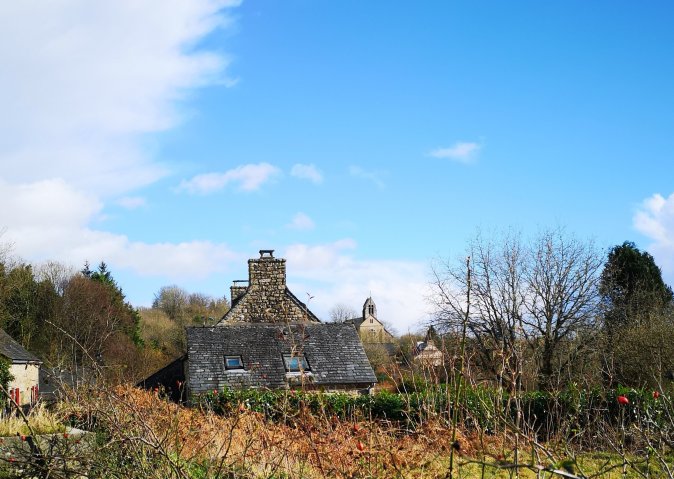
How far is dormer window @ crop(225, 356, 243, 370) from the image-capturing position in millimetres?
19831

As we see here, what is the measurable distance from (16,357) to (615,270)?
2697cm

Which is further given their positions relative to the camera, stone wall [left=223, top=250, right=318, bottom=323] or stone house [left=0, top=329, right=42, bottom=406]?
stone house [left=0, top=329, right=42, bottom=406]

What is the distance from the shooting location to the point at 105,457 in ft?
21.1

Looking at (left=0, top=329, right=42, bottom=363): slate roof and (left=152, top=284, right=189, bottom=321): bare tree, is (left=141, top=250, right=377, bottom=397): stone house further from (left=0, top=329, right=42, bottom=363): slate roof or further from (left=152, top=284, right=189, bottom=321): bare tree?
(left=152, top=284, right=189, bottom=321): bare tree

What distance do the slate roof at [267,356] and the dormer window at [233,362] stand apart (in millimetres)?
126

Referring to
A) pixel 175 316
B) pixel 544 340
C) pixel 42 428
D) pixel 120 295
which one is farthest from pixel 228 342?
pixel 175 316

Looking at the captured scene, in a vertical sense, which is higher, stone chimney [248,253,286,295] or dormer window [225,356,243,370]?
stone chimney [248,253,286,295]

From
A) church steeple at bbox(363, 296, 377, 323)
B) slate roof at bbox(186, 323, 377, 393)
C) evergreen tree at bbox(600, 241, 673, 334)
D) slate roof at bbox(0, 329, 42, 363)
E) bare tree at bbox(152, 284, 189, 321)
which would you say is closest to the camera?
slate roof at bbox(186, 323, 377, 393)

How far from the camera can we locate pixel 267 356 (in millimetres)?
20406

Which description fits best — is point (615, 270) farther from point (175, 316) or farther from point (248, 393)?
point (175, 316)

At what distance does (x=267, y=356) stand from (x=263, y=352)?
0.78 feet

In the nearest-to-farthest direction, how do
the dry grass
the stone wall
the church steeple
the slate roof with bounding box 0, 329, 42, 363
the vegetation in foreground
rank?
the vegetation in foreground < the dry grass < the stone wall < the slate roof with bounding box 0, 329, 42, 363 < the church steeple

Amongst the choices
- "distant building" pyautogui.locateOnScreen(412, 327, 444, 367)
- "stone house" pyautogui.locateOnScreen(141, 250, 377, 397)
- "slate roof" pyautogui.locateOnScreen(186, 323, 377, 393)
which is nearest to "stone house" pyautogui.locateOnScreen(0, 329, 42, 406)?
"stone house" pyautogui.locateOnScreen(141, 250, 377, 397)

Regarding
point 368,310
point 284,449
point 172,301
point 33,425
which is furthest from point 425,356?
point 368,310
